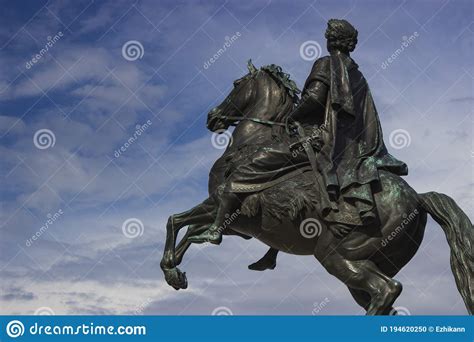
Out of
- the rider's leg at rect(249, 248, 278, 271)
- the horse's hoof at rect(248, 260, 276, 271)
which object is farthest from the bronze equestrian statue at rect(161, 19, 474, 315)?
the horse's hoof at rect(248, 260, 276, 271)

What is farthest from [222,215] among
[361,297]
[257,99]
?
[361,297]

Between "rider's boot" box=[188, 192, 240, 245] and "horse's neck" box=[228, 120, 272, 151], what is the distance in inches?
35.3

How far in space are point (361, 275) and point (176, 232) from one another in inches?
103

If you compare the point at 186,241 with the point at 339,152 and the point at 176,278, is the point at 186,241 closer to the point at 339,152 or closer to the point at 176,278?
the point at 176,278

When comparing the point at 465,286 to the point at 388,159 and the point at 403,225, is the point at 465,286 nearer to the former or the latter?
the point at 403,225

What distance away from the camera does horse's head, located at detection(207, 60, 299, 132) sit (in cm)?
1295

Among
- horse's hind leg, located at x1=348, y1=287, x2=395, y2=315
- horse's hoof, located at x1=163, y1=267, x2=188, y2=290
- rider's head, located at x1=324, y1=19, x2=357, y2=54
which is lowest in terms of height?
Answer: horse's hoof, located at x1=163, y1=267, x2=188, y2=290

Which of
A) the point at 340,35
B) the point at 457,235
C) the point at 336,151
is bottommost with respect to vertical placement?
the point at 457,235

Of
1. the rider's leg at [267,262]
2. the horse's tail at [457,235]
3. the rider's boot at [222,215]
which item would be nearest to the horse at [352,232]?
the horse's tail at [457,235]

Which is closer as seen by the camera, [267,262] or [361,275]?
[361,275]

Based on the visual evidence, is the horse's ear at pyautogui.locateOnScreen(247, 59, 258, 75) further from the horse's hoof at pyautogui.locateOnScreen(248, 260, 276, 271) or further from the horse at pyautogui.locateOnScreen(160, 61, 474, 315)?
the horse's hoof at pyautogui.locateOnScreen(248, 260, 276, 271)

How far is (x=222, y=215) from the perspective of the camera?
40.2 ft

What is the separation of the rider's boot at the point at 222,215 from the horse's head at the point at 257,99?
4.40ft
